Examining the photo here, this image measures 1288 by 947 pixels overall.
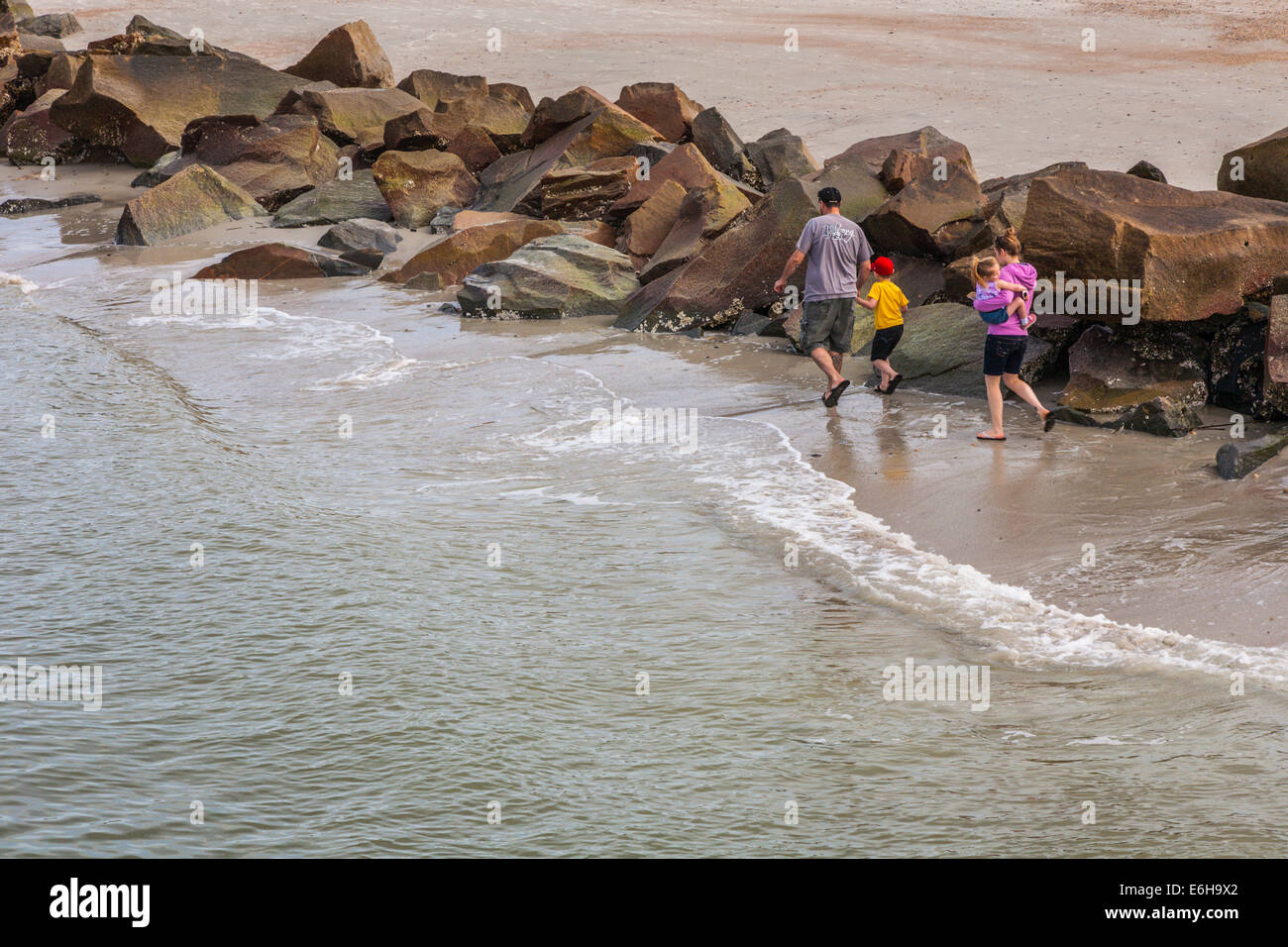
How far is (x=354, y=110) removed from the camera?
2323cm

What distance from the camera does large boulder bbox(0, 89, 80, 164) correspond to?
25.7 metres

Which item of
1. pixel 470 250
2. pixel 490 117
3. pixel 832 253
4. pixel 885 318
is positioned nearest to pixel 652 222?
pixel 470 250

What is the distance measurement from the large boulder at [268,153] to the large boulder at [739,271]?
1024cm

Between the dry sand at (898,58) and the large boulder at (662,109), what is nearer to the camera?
the large boulder at (662,109)

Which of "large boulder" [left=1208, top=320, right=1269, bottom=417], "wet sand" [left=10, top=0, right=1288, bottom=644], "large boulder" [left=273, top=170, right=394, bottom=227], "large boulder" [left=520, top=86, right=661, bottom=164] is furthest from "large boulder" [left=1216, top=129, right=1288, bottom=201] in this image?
"large boulder" [left=273, top=170, right=394, bottom=227]

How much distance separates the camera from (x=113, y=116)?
79.7ft

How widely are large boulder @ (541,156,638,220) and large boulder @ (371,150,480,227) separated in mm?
2412

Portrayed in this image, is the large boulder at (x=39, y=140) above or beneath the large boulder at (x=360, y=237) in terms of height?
above

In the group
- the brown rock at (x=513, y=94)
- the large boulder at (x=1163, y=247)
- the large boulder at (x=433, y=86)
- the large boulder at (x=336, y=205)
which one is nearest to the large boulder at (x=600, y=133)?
the large boulder at (x=336, y=205)

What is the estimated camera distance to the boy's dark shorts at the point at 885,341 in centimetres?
1088

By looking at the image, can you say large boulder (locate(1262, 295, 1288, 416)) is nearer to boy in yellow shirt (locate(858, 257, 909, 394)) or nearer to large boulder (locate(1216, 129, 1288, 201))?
large boulder (locate(1216, 129, 1288, 201))

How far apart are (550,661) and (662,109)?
53.7ft

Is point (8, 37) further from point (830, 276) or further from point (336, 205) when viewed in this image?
point (830, 276)

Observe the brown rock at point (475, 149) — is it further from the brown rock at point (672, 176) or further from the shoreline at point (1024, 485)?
the shoreline at point (1024, 485)
